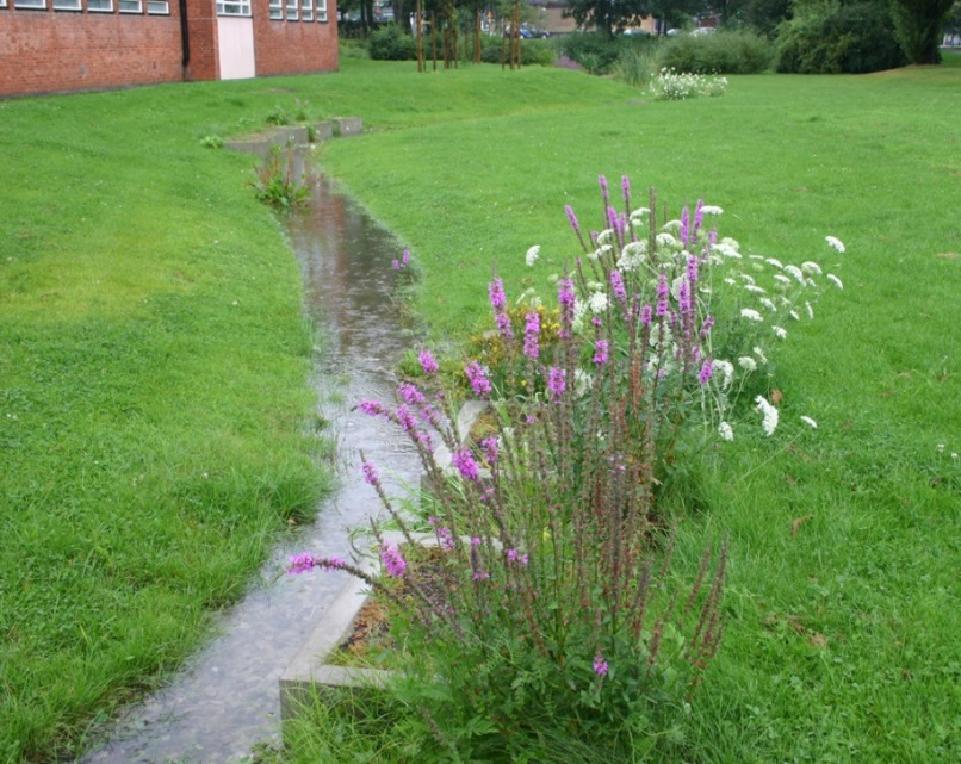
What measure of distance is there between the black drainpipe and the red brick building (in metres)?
0.03

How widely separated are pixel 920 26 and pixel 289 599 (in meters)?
46.2

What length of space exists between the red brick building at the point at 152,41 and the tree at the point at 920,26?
23.6 m

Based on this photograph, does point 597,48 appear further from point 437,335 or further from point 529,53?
point 437,335

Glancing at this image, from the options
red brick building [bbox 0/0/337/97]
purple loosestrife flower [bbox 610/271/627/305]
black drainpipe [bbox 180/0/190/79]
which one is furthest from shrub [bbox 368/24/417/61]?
purple loosestrife flower [bbox 610/271/627/305]

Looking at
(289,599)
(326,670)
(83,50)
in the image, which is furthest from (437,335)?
(83,50)

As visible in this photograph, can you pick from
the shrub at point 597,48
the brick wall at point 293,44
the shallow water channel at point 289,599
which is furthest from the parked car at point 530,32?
the shallow water channel at point 289,599

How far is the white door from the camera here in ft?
103

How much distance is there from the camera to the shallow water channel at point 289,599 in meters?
3.56

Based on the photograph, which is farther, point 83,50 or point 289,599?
point 83,50

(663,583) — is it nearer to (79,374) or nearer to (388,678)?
(388,678)

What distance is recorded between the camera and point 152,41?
28.6 meters

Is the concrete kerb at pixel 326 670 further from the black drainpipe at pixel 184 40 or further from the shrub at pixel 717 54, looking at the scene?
the shrub at pixel 717 54

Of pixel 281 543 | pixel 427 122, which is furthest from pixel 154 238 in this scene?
pixel 427 122

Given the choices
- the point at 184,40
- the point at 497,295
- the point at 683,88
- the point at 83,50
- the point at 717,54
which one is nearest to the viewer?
the point at 497,295
